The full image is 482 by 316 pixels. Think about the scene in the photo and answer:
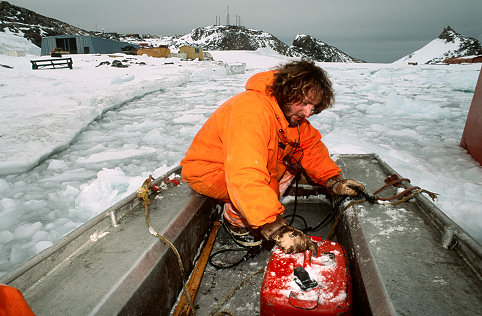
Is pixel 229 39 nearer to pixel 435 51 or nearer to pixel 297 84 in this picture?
pixel 435 51

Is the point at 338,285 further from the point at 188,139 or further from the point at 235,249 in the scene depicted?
the point at 188,139

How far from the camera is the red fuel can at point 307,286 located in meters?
1.17

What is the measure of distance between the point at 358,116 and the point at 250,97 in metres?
5.60

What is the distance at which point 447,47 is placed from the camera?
433ft

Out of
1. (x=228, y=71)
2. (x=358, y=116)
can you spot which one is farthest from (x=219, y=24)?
(x=358, y=116)

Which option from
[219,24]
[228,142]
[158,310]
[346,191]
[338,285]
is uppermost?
[219,24]

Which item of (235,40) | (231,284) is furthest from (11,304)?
(235,40)

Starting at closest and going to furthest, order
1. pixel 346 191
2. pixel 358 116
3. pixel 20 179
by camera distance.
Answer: pixel 346 191 → pixel 20 179 → pixel 358 116

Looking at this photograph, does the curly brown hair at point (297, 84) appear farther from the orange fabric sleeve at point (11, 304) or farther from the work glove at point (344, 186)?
the orange fabric sleeve at point (11, 304)

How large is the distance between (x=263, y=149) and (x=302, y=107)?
1.49ft

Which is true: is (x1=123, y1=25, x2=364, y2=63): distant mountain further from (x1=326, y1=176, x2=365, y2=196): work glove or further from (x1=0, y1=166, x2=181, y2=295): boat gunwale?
(x1=0, y1=166, x2=181, y2=295): boat gunwale

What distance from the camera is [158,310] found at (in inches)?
56.3

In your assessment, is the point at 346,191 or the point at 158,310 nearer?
the point at 158,310

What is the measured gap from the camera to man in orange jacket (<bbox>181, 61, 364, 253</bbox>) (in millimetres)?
1345
